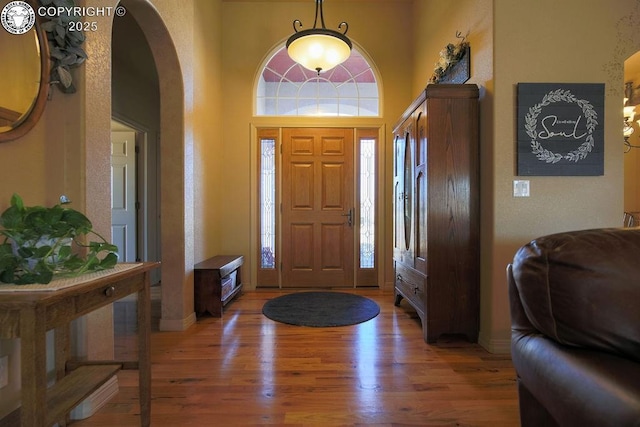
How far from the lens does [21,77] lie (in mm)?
1322

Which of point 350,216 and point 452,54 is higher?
point 452,54

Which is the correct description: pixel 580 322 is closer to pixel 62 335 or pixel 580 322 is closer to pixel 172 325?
pixel 62 335

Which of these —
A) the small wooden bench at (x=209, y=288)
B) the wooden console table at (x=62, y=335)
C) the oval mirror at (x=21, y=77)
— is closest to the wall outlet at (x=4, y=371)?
the wooden console table at (x=62, y=335)

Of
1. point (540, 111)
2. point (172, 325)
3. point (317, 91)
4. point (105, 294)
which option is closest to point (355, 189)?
point (317, 91)

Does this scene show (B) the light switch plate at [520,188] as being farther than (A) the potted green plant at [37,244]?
Yes

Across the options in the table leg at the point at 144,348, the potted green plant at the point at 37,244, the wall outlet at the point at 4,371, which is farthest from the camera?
the table leg at the point at 144,348

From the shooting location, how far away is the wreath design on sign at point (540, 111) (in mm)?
2174

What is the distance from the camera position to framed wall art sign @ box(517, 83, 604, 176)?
85.6 inches

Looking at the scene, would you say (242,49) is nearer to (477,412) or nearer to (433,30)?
(433,30)

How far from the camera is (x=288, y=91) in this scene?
409 centimetres

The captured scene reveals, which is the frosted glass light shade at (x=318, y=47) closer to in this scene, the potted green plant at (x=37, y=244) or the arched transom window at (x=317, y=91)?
the arched transom window at (x=317, y=91)

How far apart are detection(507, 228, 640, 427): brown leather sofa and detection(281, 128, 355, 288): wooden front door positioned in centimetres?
304

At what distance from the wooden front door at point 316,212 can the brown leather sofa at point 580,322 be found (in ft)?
9.97

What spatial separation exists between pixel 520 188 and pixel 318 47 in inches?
79.8
